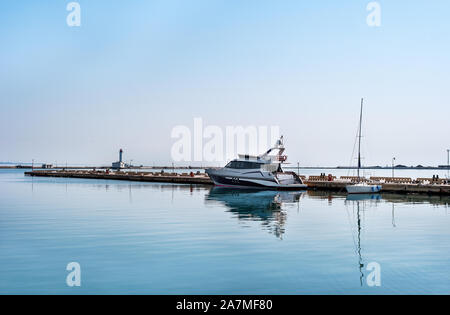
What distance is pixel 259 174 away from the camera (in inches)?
2376

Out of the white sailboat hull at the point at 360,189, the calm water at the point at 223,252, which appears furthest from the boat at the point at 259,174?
the calm water at the point at 223,252

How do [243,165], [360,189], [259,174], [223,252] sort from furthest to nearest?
[243,165] → [259,174] → [360,189] → [223,252]

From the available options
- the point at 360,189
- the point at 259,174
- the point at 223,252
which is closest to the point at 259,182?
the point at 259,174

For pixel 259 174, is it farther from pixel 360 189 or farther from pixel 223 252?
pixel 223 252

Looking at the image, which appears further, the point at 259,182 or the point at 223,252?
the point at 259,182

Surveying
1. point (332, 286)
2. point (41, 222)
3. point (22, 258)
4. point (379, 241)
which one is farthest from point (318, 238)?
point (41, 222)

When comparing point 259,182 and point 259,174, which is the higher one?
point 259,174

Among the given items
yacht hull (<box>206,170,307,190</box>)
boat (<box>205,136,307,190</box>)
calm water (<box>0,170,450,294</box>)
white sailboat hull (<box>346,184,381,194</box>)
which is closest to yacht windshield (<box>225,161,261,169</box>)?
boat (<box>205,136,307,190</box>)

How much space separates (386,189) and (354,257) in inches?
1755

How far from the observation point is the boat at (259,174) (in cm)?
6034

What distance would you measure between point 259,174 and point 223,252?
42781 millimetres

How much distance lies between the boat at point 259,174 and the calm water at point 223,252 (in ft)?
88.9

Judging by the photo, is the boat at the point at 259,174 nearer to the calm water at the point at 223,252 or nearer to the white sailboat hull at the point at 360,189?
the white sailboat hull at the point at 360,189

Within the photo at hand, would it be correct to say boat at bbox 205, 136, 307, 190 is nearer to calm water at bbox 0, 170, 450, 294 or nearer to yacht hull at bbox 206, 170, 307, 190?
yacht hull at bbox 206, 170, 307, 190
